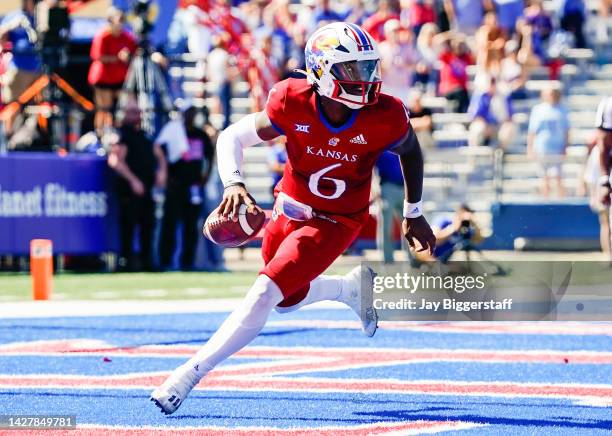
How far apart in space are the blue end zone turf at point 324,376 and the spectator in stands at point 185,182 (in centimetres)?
500

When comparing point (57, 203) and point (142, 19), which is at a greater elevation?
point (142, 19)

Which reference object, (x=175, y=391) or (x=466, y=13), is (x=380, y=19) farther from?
(x=175, y=391)

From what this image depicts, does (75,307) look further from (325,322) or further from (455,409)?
(455,409)

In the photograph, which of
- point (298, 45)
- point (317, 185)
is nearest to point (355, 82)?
point (317, 185)

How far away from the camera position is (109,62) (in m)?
17.8

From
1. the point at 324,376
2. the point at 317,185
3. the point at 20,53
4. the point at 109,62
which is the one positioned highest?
the point at 317,185

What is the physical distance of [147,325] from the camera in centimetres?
1175

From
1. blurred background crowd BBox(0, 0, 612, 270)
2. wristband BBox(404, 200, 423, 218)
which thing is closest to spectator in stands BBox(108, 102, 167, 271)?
blurred background crowd BBox(0, 0, 612, 270)

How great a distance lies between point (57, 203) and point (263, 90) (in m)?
4.78

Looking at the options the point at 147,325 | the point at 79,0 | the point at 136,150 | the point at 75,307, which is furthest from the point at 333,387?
the point at 79,0

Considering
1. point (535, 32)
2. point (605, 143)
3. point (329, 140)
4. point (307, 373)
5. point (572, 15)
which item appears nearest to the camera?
point (329, 140)

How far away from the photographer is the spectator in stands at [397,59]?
64.1 feet

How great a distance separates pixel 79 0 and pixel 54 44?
1.87 metres

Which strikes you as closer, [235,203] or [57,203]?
[235,203]
